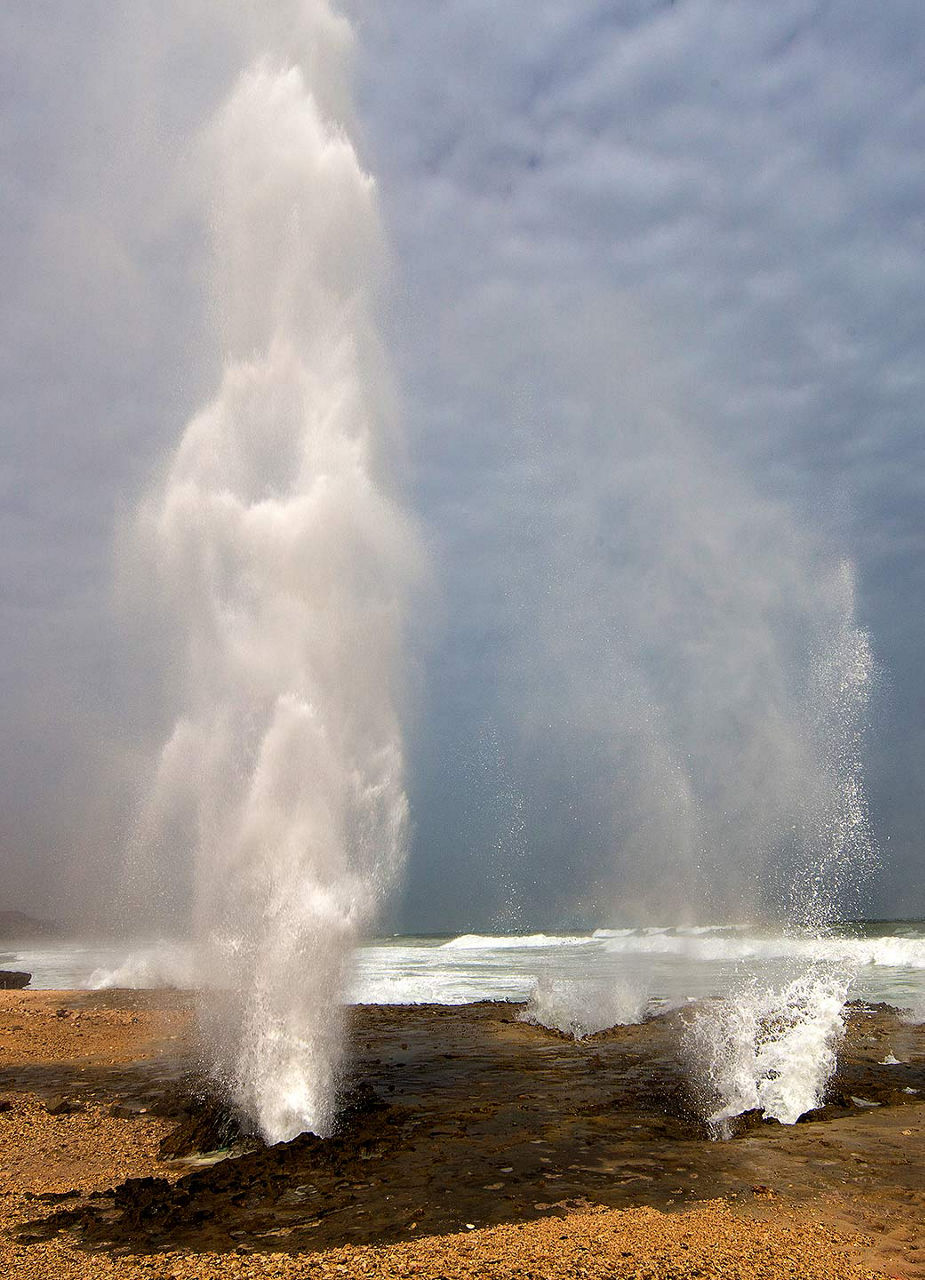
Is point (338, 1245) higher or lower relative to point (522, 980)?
higher

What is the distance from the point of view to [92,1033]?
777 inches

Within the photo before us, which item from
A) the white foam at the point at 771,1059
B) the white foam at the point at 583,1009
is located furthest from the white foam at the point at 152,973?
the white foam at the point at 771,1059

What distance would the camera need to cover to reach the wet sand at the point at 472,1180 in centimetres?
637

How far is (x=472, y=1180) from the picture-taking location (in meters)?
8.23

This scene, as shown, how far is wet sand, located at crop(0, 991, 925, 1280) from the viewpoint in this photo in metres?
6.37

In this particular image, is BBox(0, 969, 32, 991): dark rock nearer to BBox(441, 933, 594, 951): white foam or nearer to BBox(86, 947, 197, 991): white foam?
BBox(86, 947, 197, 991): white foam

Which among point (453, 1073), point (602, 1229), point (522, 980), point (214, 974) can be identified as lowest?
point (522, 980)

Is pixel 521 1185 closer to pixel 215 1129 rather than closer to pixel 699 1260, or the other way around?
pixel 699 1260

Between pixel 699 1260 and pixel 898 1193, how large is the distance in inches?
122

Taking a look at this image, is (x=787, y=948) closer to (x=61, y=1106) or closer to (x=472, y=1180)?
(x=61, y=1106)

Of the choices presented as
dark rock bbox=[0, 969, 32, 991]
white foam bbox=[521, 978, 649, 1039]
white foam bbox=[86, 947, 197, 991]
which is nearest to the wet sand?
white foam bbox=[521, 978, 649, 1039]

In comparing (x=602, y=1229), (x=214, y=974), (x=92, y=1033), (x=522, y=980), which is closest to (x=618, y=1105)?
(x=602, y=1229)

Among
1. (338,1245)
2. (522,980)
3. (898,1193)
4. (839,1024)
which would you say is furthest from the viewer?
(522,980)

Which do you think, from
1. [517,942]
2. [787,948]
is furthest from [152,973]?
[517,942]
